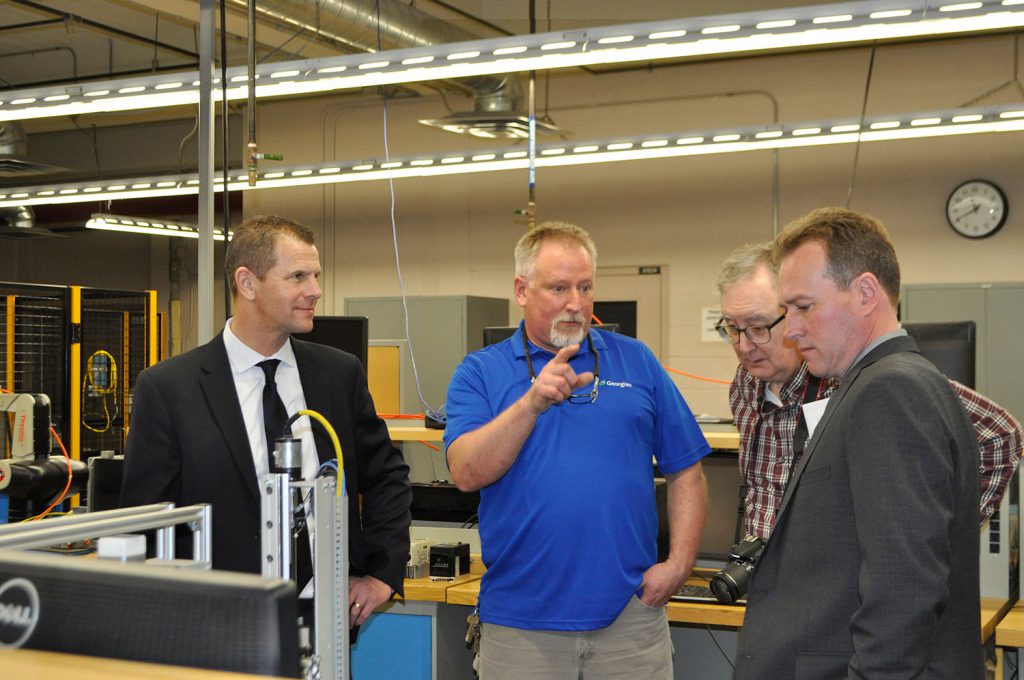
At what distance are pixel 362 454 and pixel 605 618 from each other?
667mm

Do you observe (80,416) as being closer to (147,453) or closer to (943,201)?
(147,453)

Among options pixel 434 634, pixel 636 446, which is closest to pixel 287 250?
pixel 636 446

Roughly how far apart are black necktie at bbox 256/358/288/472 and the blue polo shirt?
345 millimetres

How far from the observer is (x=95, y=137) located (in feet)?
30.6

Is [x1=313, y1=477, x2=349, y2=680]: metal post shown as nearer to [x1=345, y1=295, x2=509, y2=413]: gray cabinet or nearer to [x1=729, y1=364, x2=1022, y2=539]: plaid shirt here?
[x1=729, y1=364, x2=1022, y2=539]: plaid shirt

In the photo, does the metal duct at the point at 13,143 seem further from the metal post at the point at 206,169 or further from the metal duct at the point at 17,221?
the metal post at the point at 206,169

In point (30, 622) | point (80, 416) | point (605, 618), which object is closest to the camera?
point (30, 622)

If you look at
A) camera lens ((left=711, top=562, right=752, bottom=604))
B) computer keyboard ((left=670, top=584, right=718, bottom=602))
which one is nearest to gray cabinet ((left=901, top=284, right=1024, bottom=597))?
computer keyboard ((left=670, top=584, right=718, bottom=602))

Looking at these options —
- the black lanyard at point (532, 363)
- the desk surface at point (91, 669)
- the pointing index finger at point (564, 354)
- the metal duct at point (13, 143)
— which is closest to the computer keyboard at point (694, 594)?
the black lanyard at point (532, 363)

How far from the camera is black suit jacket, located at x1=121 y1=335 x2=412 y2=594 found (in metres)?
2.09

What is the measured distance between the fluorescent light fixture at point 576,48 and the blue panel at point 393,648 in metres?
1.77

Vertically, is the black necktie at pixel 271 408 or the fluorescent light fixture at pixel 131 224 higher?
the fluorescent light fixture at pixel 131 224

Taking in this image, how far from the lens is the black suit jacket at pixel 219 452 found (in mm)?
2086

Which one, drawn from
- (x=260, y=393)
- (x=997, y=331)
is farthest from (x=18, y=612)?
(x=997, y=331)
